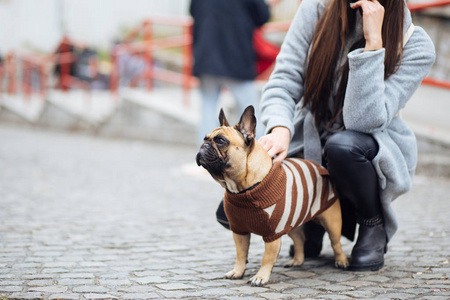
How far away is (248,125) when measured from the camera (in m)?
2.42

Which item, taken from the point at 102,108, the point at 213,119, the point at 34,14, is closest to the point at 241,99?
the point at 213,119

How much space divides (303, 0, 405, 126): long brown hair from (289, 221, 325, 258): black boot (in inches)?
23.1

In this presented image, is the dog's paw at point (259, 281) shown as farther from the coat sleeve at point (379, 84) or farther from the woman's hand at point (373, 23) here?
the woman's hand at point (373, 23)

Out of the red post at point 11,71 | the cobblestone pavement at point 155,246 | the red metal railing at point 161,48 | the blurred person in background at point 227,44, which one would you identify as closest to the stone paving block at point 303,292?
the cobblestone pavement at point 155,246

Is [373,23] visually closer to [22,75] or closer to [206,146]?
[206,146]

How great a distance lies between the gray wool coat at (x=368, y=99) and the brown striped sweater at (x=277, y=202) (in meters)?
0.27

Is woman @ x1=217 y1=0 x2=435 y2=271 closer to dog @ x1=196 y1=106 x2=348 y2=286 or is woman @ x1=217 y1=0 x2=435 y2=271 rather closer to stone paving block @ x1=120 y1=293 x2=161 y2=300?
dog @ x1=196 y1=106 x2=348 y2=286

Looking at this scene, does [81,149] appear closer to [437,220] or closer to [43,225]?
[43,225]

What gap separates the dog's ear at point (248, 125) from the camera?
241cm

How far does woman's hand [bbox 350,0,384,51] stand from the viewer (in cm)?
262

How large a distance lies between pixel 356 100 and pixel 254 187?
26.4 inches

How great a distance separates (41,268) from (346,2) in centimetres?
197

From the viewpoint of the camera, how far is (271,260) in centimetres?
257

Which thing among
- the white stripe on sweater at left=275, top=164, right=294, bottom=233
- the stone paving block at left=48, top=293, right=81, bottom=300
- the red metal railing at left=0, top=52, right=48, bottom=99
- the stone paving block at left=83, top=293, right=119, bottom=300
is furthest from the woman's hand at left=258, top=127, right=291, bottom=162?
the red metal railing at left=0, top=52, right=48, bottom=99
